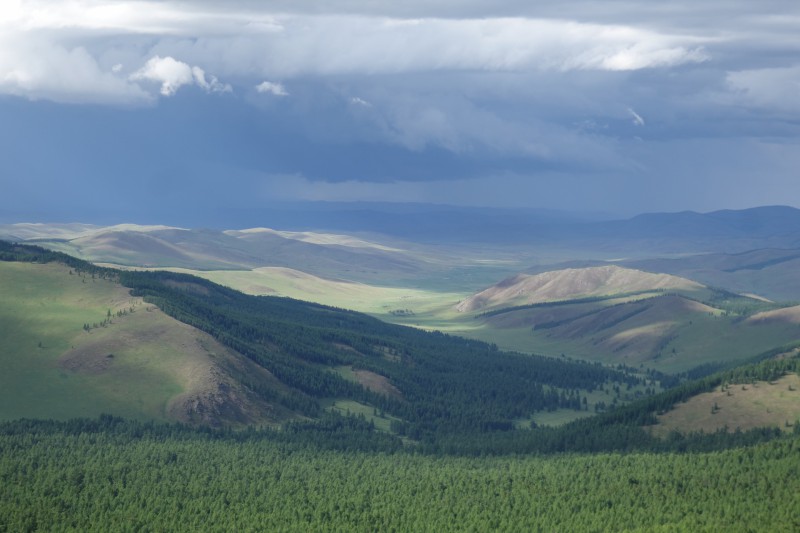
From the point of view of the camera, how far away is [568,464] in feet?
573

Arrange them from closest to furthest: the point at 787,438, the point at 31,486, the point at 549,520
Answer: the point at 549,520, the point at 31,486, the point at 787,438

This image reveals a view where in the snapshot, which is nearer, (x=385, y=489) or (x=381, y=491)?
(x=381, y=491)

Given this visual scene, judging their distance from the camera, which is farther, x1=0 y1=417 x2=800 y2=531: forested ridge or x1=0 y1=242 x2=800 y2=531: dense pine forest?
x1=0 y1=242 x2=800 y2=531: dense pine forest

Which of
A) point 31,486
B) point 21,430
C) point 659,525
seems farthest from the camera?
point 21,430

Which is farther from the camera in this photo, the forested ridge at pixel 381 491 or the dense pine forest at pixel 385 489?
the dense pine forest at pixel 385 489

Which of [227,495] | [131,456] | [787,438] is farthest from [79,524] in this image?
[787,438]

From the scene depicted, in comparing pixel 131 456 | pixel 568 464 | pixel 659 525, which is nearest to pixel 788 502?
pixel 659 525

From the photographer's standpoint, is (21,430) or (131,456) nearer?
(131,456)

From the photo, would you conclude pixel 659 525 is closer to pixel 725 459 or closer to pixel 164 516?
pixel 725 459

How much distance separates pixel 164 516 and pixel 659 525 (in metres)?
61.5

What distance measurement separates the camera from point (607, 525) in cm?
13275

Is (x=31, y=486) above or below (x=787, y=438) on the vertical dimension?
below

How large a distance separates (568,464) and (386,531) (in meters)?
47.0

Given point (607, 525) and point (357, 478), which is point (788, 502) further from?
point (357, 478)
